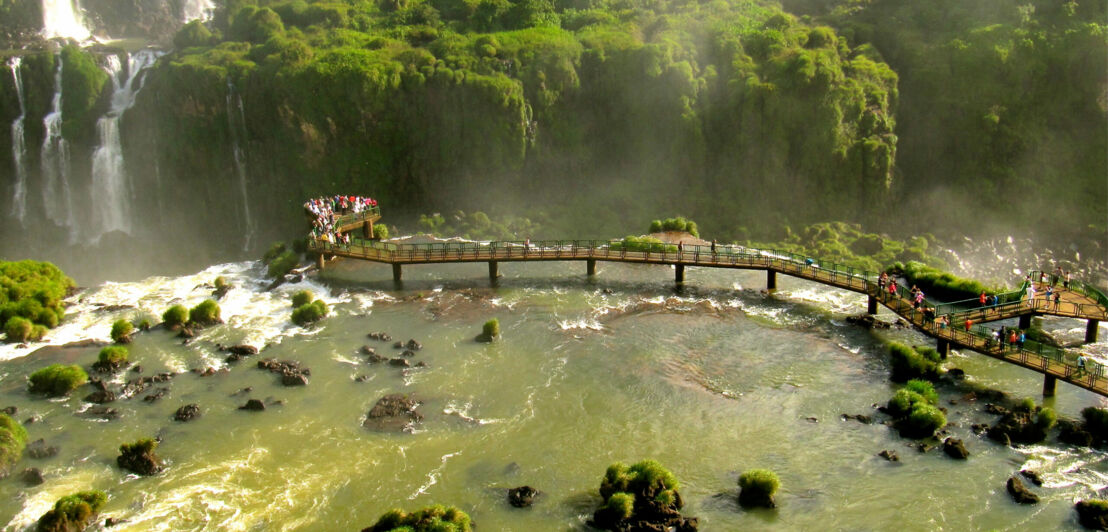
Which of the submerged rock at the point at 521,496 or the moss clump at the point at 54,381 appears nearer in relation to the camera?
the submerged rock at the point at 521,496

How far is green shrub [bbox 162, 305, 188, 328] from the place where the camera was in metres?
52.3

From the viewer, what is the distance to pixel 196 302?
57406mm

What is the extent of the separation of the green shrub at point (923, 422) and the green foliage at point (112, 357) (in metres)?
42.4

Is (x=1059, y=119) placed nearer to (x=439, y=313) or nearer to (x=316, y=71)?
(x=439, y=313)

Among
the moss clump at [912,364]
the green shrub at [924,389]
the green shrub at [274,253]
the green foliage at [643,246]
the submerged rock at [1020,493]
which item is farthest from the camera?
the green shrub at [274,253]

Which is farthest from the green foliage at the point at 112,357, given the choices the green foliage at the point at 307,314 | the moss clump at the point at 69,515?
the moss clump at the point at 69,515

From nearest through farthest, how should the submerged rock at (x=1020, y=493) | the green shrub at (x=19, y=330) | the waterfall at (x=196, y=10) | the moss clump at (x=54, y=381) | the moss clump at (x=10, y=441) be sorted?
1. the submerged rock at (x=1020, y=493)
2. the moss clump at (x=10, y=441)
3. the moss clump at (x=54, y=381)
4. the green shrub at (x=19, y=330)
5. the waterfall at (x=196, y=10)

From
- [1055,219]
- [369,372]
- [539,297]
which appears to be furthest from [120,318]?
[1055,219]

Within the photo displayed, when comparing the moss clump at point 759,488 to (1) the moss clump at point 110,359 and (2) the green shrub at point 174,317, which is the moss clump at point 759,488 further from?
(2) the green shrub at point 174,317

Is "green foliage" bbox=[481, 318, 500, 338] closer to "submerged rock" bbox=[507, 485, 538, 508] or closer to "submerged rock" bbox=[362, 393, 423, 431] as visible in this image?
"submerged rock" bbox=[362, 393, 423, 431]

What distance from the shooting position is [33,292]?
5581 centimetres

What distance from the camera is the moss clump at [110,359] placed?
4631 centimetres

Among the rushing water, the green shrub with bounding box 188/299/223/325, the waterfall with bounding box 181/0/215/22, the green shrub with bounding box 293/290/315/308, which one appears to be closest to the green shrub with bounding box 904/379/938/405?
the rushing water

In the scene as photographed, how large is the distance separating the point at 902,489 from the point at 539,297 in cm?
2943
